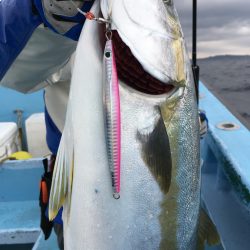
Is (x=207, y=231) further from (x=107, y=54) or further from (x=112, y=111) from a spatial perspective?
(x=107, y=54)

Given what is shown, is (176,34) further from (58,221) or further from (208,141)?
(208,141)

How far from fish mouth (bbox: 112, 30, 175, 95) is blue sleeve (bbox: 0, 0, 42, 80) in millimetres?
384

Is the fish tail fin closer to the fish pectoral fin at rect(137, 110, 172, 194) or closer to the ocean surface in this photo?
the fish pectoral fin at rect(137, 110, 172, 194)

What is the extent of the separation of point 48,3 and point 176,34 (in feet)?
1.35

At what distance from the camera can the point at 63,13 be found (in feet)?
3.88

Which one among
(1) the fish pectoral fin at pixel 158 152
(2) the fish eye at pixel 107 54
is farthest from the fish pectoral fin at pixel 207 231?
(2) the fish eye at pixel 107 54

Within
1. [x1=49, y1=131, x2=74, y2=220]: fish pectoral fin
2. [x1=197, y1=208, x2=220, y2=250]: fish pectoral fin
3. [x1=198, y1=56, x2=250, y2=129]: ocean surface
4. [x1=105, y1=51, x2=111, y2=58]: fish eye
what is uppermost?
[x1=105, y1=51, x2=111, y2=58]: fish eye

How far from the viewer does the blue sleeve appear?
1.24m

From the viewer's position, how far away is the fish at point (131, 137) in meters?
1.01

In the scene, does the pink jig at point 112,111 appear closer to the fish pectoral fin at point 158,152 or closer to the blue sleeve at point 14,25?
the fish pectoral fin at point 158,152

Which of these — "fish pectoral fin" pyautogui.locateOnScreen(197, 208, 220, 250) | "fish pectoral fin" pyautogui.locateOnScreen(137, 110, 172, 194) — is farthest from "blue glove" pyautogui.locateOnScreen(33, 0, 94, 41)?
"fish pectoral fin" pyautogui.locateOnScreen(197, 208, 220, 250)

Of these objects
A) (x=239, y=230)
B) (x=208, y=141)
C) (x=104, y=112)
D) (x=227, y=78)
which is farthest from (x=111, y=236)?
(x=227, y=78)

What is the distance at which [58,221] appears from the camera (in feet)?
6.32

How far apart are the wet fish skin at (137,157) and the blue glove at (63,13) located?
0.12m
